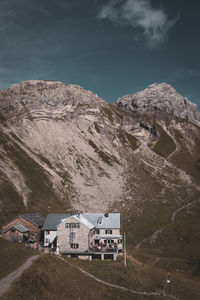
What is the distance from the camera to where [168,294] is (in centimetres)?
4434

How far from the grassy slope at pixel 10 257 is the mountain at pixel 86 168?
4489cm

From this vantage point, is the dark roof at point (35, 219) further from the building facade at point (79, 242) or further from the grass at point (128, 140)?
the grass at point (128, 140)

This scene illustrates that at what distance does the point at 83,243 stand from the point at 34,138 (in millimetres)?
93054

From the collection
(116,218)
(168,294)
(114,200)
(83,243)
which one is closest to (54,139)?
(114,200)

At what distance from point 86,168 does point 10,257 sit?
104 m

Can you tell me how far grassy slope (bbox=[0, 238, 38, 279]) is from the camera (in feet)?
116

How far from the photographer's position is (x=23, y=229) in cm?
7425

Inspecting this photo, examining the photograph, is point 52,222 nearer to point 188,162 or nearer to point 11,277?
point 11,277

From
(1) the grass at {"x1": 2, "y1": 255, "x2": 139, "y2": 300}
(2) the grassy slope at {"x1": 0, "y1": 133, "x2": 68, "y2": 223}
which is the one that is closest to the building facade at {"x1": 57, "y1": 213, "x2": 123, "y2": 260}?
(1) the grass at {"x1": 2, "y1": 255, "x2": 139, "y2": 300}

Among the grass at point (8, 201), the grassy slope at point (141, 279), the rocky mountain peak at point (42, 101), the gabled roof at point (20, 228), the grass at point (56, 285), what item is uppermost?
the rocky mountain peak at point (42, 101)

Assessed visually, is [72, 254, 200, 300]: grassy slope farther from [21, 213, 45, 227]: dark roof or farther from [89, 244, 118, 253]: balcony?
[21, 213, 45, 227]: dark roof

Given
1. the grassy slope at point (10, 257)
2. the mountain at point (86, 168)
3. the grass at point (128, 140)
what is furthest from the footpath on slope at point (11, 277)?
the grass at point (128, 140)

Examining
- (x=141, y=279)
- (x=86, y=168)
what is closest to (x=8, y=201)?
(x=86, y=168)

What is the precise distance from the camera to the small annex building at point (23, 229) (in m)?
72.0
